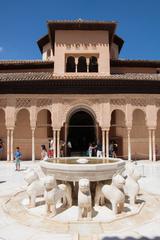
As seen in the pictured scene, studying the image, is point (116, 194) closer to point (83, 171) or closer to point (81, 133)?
point (83, 171)

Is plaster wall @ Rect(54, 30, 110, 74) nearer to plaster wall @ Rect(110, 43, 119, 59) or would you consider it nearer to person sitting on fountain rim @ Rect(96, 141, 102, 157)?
plaster wall @ Rect(110, 43, 119, 59)

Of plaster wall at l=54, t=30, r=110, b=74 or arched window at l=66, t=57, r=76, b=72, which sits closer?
plaster wall at l=54, t=30, r=110, b=74

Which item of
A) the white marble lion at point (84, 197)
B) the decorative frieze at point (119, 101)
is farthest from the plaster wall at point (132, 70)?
the white marble lion at point (84, 197)

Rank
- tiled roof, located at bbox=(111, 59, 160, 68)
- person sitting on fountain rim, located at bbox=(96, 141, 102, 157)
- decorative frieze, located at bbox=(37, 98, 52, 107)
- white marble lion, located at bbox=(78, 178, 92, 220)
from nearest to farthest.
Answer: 1. white marble lion, located at bbox=(78, 178, 92, 220)
2. person sitting on fountain rim, located at bbox=(96, 141, 102, 157)
3. decorative frieze, located at bbox=(37, 98, 52, 107)
4. tiled roof, located at bbox=(111, 59, 160, 68)

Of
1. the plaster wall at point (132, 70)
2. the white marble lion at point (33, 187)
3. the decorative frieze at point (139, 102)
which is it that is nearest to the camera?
the white marble lion at point (33, 187)

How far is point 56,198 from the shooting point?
4625 mm

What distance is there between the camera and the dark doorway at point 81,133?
1978 centimetres

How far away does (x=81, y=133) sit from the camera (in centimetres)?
2022

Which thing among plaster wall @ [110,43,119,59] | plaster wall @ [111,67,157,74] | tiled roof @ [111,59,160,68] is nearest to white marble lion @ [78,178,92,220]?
tiled roof @ [111,59,160,68]

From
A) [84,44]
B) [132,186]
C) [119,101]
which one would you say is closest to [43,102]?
[119,101]

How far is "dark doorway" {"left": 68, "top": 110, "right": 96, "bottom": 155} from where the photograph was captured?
19.8 m

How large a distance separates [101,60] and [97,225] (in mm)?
13713

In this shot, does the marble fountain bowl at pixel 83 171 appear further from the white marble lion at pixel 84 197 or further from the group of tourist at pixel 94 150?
the group of tourist at pixel 94 150

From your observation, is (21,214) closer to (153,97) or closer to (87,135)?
(153,97)
